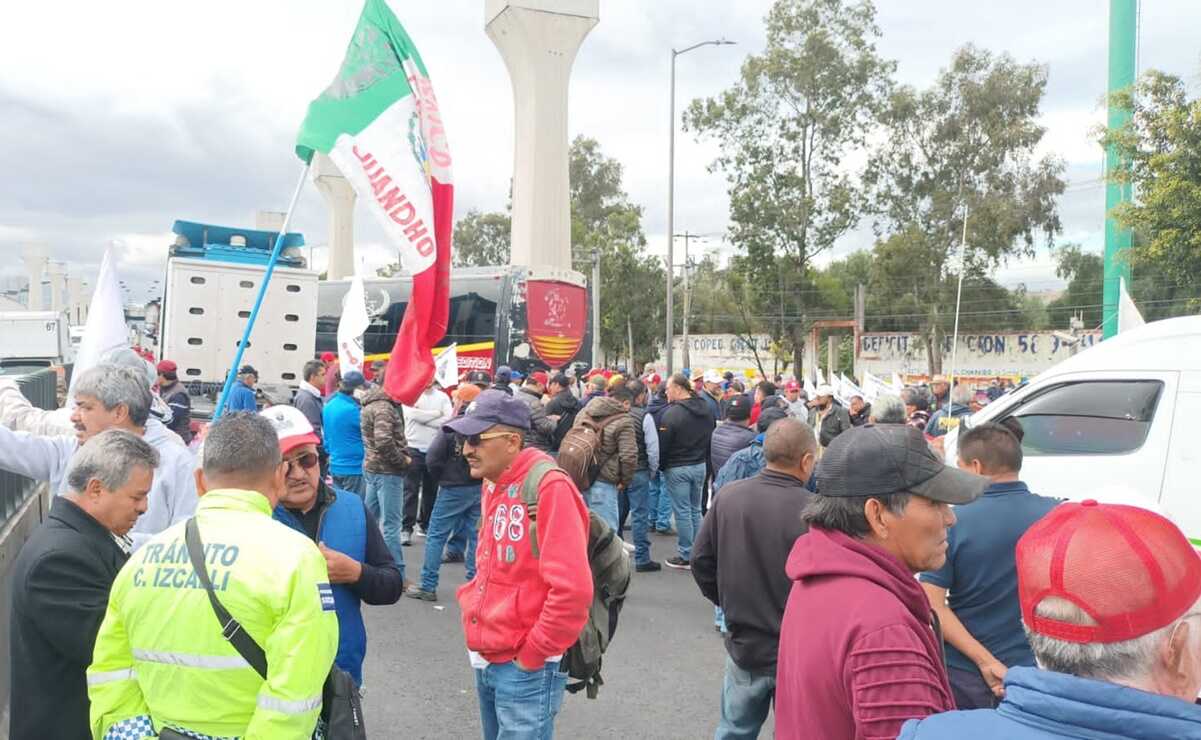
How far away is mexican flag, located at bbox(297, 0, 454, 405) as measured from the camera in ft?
16.4

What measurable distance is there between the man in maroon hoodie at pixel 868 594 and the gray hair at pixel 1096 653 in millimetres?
453

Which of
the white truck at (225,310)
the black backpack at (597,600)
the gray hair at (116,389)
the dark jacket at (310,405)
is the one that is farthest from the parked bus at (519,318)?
the black backpack at (597,600)

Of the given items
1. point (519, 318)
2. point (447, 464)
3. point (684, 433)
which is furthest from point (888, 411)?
point (519, 318)

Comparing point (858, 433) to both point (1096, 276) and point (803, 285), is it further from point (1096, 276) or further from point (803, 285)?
point (1096, 276)

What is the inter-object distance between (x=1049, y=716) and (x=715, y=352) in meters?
50.0

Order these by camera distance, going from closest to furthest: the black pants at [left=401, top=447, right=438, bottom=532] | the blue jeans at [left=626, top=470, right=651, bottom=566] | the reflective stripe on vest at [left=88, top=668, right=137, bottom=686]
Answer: the reflective stripe on vest at [left=88, top=668, right=137, bottom=686] < the blue jeans at [left=626, top=470, right=651, bottom=566] < the black pants at [left=401, top=447, right=438, bottom=532]

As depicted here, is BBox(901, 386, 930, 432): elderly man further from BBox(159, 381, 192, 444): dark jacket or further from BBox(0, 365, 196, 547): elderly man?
BBox(0, 365, 196, 547): elderly man

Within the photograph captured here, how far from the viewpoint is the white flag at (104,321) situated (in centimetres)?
486

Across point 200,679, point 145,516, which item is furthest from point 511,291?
point 200,679

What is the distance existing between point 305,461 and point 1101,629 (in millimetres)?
2475

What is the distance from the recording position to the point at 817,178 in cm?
3512

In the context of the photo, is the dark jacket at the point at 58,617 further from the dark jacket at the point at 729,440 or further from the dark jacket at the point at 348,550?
the dark jacket at the point at 729,440

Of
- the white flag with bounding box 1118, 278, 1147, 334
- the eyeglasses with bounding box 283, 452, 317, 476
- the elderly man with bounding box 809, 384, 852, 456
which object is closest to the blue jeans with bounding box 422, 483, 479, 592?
the elderly man with bounding box 809, 384, 852, 456

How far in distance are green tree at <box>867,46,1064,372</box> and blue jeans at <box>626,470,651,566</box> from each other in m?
28.1
